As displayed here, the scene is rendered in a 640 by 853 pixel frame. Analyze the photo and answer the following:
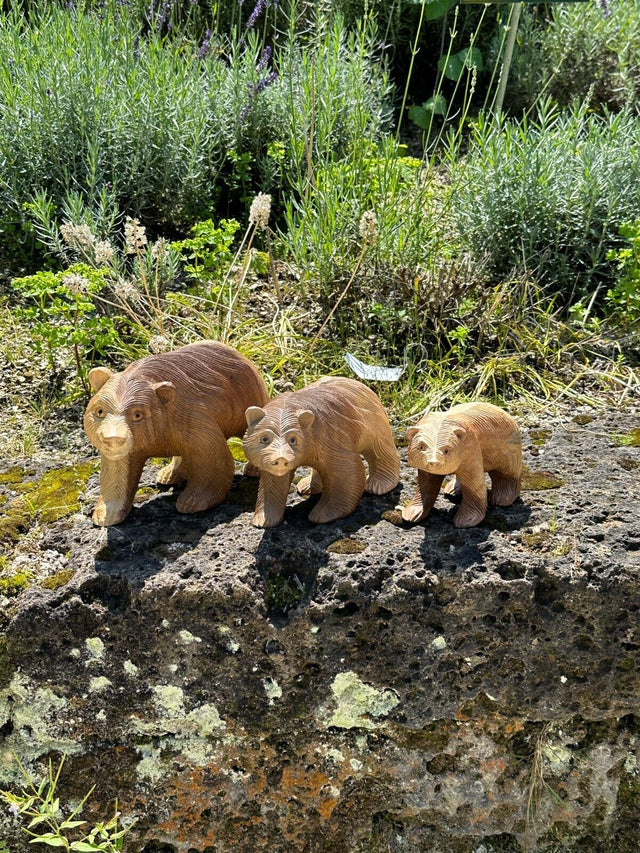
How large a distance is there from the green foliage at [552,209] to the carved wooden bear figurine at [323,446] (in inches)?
74.7

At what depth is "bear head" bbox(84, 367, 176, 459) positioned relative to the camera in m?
2.51

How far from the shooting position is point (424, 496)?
2.68 meters

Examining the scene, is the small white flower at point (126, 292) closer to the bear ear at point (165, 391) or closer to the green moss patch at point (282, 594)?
the bear ear at point (165, 391)

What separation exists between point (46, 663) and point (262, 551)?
0.68 m

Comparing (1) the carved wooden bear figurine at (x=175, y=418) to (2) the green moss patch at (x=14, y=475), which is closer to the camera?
(1) the carved wooden bear figurine at (x=175, y=418)

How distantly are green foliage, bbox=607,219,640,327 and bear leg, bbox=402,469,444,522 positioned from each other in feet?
6.79

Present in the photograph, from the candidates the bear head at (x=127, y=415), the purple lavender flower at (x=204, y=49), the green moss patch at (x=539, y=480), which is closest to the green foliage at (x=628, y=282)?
the green moss patch at (x=539, y=480)

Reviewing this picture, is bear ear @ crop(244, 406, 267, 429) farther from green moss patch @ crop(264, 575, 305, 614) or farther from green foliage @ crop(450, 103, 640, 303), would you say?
green foliage @ crop(450, 103, 640, 303)

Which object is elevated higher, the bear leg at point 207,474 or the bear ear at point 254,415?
the bear ear at point 254,415

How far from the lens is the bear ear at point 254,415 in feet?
8.13

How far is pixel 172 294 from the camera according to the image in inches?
169

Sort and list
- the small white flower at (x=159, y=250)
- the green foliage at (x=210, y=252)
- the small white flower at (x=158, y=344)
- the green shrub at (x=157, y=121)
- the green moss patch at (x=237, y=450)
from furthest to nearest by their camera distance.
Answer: the green shrub at (x=157, y=121)
the green foliage at (x=210, y=252)
the small white flower at (x=159, y=250)
the small white flower at (x=158, y=344)
the green moss patch at (x=237, y=450)

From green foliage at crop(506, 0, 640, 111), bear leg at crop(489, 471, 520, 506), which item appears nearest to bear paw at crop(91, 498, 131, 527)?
bear leg at crop(489, 471, 520, 506)

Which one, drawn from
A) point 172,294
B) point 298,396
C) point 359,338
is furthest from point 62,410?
point 298,396
